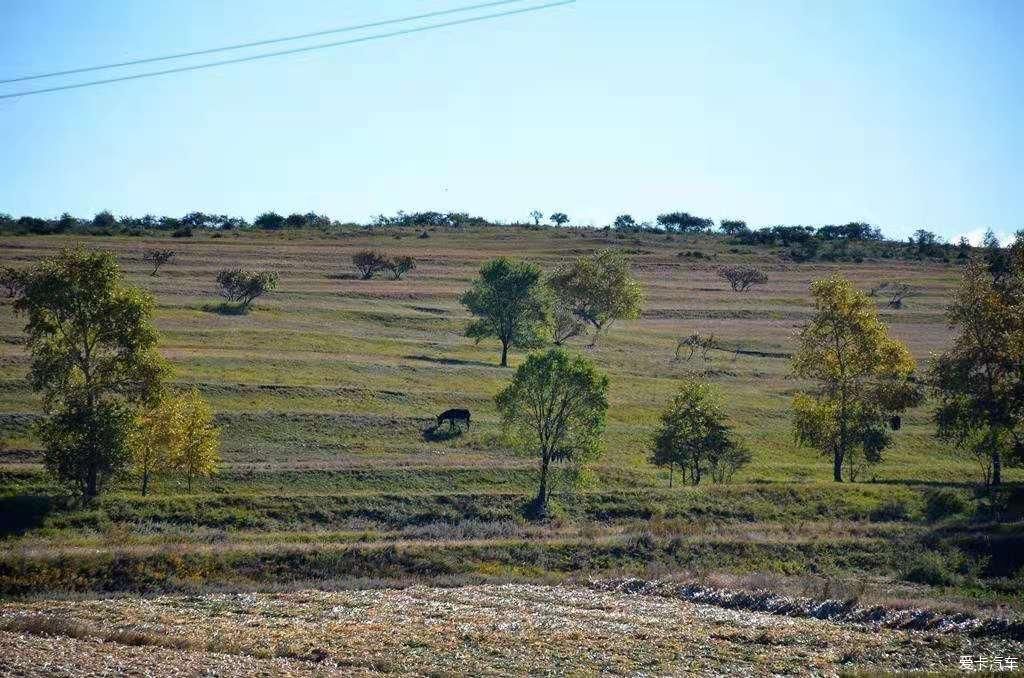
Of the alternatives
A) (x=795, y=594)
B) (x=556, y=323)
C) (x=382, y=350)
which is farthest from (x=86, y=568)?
(x=556, y=323)

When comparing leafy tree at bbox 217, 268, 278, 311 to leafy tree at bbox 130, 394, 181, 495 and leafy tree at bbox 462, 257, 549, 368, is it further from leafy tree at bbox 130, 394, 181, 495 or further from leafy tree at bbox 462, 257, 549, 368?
leafy tree at bbox 130, 394, 181, 495

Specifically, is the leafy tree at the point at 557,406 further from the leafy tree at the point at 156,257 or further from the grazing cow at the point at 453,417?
the leafy tree at the point at 156,257

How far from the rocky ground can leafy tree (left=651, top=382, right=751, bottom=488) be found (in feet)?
82.2

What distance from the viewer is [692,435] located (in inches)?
2414

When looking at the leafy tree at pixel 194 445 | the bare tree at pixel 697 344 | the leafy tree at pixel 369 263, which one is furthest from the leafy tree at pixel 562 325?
the leafy tree at pixel 194 445

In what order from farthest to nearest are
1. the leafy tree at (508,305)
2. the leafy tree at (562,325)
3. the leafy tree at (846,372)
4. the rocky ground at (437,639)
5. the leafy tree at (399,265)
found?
the leafy tree at (399,265) → the leafy tree at (562,325) → the leafy tree at (508,305) → the leafy tree at (846,372) → the rocky ground at (437,639)

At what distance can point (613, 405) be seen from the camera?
2982 inches

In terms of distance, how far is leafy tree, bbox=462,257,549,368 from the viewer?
9331 cm

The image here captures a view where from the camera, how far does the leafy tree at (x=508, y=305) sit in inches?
3674

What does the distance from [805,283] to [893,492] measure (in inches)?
3408

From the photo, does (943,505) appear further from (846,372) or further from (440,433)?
(440,433)

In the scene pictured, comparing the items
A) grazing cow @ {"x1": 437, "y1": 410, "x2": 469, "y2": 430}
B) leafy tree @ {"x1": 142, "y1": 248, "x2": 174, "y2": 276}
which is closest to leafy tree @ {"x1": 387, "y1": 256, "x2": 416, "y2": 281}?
leafy tree @ {"x1": 142, "y1": 248, "x2": 174, "y2": 276}

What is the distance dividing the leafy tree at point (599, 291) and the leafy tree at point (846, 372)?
136 ft

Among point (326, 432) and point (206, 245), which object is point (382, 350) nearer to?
point (326, 432)
